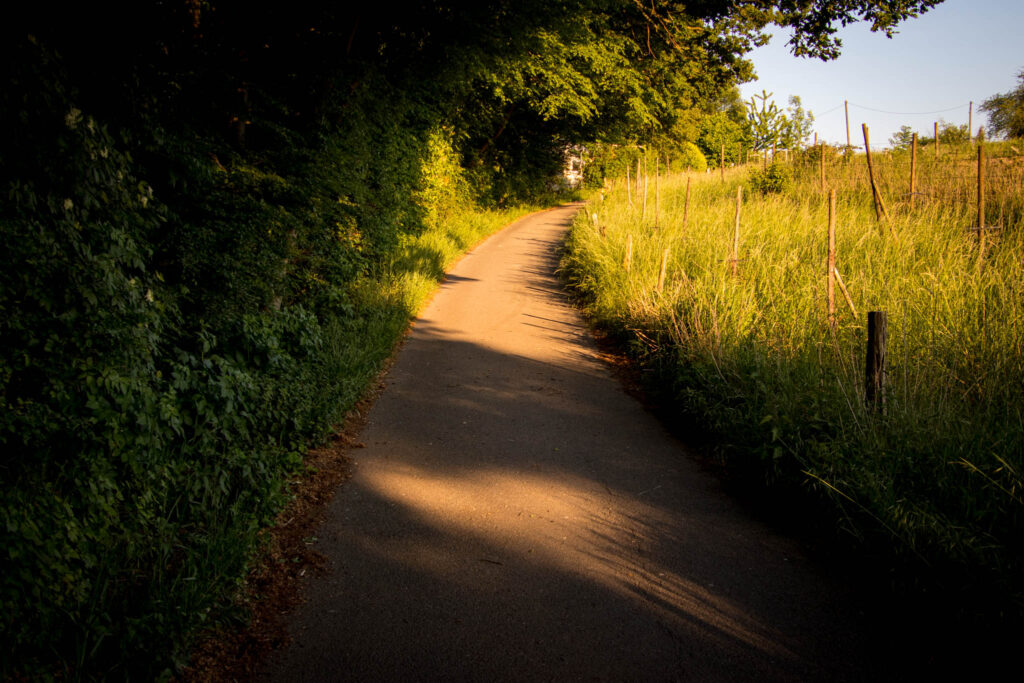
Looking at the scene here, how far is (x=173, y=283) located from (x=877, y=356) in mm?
5659

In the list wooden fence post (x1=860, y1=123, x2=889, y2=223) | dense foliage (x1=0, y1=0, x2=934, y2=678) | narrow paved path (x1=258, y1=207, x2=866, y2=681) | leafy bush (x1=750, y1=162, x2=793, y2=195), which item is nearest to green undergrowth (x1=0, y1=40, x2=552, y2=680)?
dense foliage (x1=0, y1=0, x2=934, y2=678)

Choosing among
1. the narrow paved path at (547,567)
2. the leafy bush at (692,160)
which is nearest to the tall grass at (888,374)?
the narrow paved path at (547,567)

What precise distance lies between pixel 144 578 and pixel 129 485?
0.58m

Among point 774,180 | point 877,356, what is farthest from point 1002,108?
point 877,356

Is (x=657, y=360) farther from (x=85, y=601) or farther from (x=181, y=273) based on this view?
(x=85, y=601)

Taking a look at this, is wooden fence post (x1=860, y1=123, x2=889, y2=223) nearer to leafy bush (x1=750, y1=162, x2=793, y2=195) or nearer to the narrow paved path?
leafy bush (x1=750, y1=162, x2=793, y2=195)

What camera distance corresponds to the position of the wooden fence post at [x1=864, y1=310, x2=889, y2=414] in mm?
4809

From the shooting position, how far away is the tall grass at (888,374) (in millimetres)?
3676

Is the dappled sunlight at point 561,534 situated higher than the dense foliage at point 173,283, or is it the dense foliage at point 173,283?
the dense foliage at point 173,283

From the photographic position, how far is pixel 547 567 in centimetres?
392

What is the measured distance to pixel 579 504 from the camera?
4754 mm

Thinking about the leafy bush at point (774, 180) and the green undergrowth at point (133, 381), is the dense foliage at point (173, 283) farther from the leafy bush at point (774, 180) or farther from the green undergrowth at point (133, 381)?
the leafy bush at point (774, 180)

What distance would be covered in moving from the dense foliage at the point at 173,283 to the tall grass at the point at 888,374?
371 cm

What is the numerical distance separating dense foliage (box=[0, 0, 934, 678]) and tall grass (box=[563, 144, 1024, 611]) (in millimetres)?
3710
